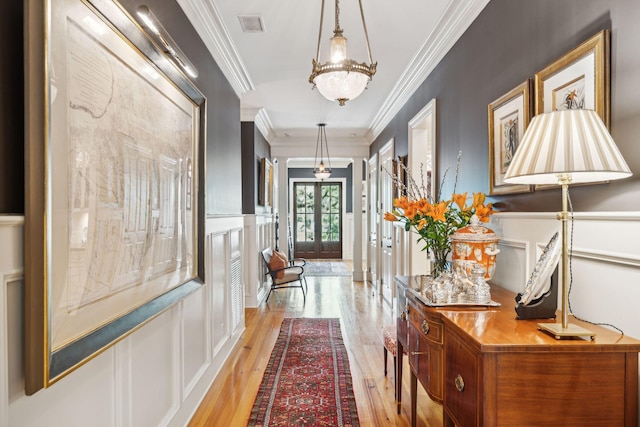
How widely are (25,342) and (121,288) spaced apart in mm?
438

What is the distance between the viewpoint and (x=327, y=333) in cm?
400

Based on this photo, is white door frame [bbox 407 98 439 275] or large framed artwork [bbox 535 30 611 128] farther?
white door frame [bbox 407 98 439 275]

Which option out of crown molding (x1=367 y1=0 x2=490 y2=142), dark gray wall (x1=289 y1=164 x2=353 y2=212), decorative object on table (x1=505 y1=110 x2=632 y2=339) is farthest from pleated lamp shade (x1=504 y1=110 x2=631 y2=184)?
dark gray wall (x1=289 y1=164 x2=353 y2=212)

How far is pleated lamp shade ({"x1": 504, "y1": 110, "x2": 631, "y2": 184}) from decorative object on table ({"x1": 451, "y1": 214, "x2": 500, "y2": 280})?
2.27 ft

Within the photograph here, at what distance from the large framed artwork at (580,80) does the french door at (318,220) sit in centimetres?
898

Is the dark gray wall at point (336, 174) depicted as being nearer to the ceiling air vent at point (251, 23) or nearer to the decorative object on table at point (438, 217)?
the ceiling air vent at point (251, 23)

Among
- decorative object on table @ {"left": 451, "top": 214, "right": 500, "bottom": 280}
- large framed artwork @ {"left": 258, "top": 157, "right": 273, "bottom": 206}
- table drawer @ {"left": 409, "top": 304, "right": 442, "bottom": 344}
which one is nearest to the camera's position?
table drawer @ {"left": 409, "top": 304, "right": 442, "bottom": 344}

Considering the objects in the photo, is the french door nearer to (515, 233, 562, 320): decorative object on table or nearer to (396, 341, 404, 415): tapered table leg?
(396, 341, 404, 415): tapered table leg

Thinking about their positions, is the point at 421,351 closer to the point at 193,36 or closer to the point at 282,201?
the point at 193,36

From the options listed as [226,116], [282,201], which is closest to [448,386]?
[226,116]

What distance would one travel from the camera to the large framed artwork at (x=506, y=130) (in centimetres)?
180

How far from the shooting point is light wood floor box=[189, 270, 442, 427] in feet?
7.80

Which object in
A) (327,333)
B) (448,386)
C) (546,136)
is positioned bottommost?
(327,333)

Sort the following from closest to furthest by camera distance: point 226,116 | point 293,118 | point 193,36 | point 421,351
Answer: point 421,351
point 193,36
point 226,116
point 293,118
